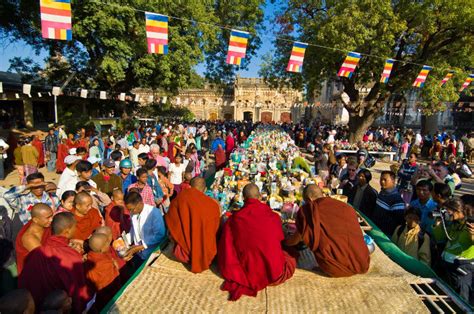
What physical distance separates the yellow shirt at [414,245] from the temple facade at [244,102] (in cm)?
4184

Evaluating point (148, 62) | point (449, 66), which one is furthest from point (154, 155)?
point (449, 66)

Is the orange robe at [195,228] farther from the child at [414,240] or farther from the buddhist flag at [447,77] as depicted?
the buddhist flag at [447,77]

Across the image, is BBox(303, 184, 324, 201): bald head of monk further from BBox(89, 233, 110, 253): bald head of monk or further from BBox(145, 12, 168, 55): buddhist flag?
BBox(145, 12, 168, 55): buddhist flag

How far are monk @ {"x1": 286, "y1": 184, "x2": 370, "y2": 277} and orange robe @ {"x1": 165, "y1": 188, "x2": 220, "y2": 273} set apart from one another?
77 centimetres

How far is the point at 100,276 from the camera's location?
2631mm

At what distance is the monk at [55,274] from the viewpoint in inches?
91.2

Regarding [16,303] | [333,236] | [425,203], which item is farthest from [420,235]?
[16,303]

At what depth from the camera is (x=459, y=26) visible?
1186 centimetres

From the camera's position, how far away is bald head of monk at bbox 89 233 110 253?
2.57 meters

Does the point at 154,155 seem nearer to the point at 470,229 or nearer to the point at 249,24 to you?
the point at 470,229

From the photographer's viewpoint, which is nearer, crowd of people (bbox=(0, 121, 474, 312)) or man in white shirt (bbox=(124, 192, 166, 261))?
crowd of people (bbox=(0, 121, 474, 312))

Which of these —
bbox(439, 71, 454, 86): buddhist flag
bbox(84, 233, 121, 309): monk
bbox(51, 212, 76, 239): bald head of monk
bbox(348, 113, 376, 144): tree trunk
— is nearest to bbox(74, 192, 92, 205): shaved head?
bbox(51, 212, 76, 239): bald head of monk

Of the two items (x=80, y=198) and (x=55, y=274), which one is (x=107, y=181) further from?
(x=55, y=274)

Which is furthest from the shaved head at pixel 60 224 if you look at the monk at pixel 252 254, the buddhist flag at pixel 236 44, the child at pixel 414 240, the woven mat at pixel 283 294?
the buddhist flag at pixel 236 44
